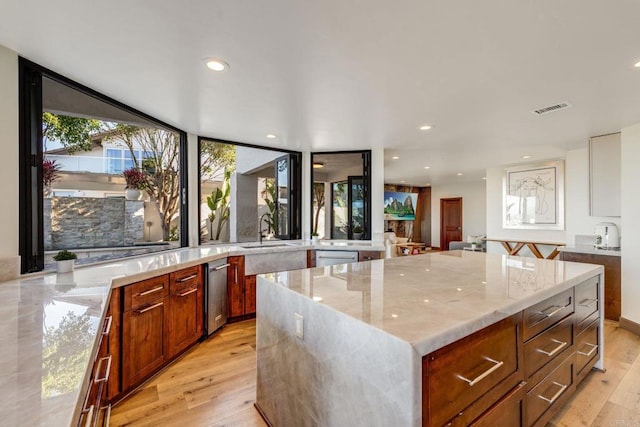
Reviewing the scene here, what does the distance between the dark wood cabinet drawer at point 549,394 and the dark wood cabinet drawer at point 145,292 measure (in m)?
2.37

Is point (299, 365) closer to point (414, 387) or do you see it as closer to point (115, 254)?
point (414, 387)

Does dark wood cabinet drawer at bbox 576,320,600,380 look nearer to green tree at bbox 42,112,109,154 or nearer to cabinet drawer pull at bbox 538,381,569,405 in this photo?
cabinet drawer pull at bbox 538,381,569,405

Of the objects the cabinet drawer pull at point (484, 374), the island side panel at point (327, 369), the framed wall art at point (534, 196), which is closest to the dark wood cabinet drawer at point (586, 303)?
the cabinet drawer pull at point (484, 374)

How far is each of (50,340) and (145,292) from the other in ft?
4.05

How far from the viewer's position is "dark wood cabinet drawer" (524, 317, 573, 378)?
143 centimetres

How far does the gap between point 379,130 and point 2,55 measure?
3.18 m

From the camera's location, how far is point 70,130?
235 cm

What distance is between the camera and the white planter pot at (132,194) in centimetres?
283

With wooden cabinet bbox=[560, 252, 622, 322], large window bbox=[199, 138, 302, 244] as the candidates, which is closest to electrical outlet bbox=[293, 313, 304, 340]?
large window bbox=[199, 138, 302, 244]

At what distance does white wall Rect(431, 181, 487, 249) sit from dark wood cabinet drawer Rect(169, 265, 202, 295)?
8.93 m

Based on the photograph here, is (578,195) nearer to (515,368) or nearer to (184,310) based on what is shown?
(515,368)

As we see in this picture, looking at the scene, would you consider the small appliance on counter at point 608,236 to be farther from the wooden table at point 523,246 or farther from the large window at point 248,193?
the large window at point 248,193

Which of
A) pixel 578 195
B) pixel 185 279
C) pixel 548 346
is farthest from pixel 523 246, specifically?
pixel 185 279

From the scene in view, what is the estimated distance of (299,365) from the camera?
1416 millimetres
